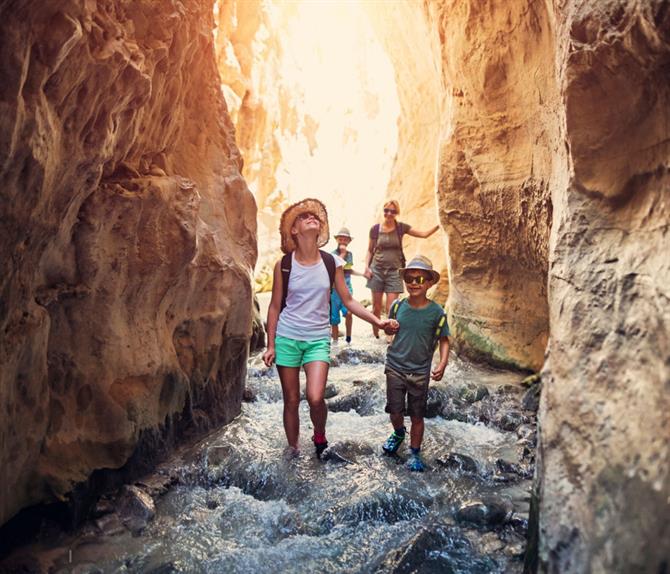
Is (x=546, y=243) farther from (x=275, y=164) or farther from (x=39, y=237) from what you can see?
(x=275, y=164)

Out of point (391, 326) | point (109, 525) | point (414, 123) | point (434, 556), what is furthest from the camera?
point (414, 123)

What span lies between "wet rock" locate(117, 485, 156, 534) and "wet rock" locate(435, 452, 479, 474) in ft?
7.02

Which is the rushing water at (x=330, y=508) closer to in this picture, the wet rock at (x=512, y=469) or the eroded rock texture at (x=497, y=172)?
the wet rock at (x=512, y=469)

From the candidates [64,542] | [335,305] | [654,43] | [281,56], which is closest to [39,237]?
[64,542]

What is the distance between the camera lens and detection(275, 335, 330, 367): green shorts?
4234mm

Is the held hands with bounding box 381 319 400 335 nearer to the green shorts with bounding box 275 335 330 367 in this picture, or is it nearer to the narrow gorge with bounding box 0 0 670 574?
the green shorts with bounding box 275 335 330 367

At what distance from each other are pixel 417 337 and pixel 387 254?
161 inches

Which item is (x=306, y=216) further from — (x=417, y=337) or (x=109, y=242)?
(x=109, y=242)

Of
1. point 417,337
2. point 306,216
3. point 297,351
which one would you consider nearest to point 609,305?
point 417,337

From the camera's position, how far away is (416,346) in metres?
4.19

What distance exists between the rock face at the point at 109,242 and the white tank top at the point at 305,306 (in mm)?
897

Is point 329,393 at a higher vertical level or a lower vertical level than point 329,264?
lower

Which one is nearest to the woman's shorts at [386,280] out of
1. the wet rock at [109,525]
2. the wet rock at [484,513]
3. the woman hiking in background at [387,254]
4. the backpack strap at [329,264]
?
the woman hiking in background at [387,254]

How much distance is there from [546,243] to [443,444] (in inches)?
106
